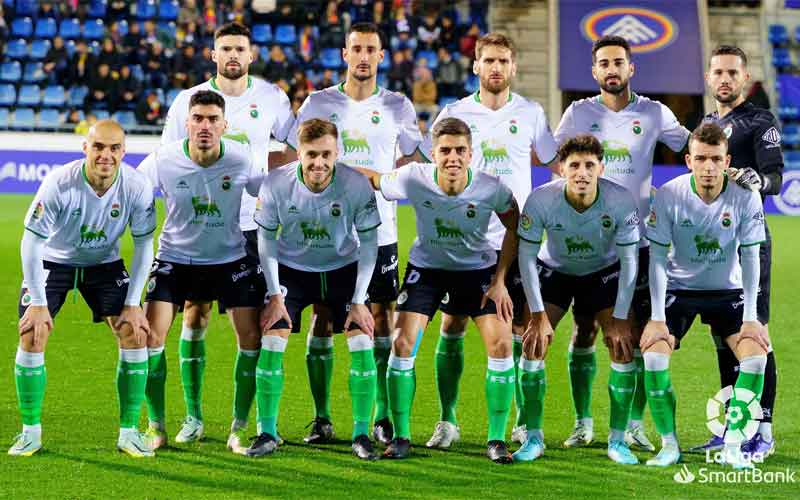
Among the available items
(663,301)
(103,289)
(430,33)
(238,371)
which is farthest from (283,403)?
(430,33)

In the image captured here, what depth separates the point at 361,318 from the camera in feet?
20.8

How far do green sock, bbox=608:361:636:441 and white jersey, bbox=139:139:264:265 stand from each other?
6.75 feet

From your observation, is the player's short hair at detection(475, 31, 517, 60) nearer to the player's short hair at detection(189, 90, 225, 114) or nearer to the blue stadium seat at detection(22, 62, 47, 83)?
the player's short hair at detection(189, 90, 225, 114)

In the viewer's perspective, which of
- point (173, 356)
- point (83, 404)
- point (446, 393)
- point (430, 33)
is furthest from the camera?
point (430, 33)

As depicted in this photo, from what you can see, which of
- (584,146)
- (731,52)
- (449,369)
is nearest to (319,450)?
(449,369)

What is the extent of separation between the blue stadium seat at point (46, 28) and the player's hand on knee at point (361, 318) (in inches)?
690

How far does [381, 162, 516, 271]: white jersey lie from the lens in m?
6.44

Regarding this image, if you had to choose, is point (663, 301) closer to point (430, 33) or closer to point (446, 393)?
point (446, 393)

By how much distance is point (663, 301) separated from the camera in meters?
6.28

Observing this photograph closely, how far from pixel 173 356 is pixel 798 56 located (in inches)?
722

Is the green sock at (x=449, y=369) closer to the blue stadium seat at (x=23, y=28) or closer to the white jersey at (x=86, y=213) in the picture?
the white jersey at (x=86, y=213)

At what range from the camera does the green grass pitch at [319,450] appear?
575 cm

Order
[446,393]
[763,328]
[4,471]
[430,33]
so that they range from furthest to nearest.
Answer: [430,33]
[446,393]
[763,328]
[4,471]

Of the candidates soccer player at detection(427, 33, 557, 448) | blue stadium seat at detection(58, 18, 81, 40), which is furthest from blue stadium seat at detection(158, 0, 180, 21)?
soccer player at detection(427, 33, 557, 448)
